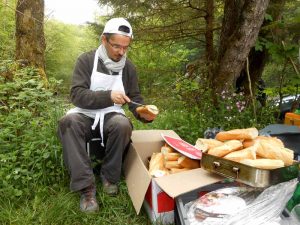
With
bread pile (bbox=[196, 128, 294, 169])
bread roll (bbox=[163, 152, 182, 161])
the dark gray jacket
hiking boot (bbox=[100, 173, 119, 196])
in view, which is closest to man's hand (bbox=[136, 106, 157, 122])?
the dark gray jacket

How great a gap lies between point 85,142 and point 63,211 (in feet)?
1.87

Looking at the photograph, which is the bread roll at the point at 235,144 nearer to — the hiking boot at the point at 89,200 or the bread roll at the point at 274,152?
the bread roll at the point at 274,152

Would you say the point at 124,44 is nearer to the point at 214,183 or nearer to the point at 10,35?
the point at 214,183

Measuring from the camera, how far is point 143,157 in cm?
282

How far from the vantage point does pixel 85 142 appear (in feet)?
8.63

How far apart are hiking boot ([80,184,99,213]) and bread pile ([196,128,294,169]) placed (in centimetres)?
88

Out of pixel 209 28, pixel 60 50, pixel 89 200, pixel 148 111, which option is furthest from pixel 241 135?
pixel 60 50

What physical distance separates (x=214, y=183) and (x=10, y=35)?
13675 mm

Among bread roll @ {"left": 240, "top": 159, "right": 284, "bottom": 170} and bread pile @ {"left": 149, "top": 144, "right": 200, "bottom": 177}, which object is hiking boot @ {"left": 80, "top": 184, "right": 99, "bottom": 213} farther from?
bread roll @ {"left": 240, "top": 159, "right": 284, "bottom": 170}

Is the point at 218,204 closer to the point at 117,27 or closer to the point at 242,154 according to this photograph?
the point at 242,154

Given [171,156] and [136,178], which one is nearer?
[136,178]

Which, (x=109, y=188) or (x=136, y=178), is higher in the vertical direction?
(x=136, y=178)

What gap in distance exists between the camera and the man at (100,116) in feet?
7.86

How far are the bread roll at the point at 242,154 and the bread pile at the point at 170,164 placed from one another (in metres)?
0.36
